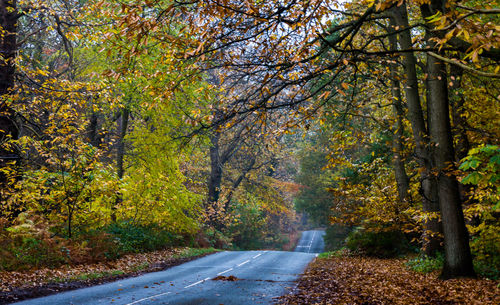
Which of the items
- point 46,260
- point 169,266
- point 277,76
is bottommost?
point 169,266

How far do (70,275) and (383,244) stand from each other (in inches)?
551

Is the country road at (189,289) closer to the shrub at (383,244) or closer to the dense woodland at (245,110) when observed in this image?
the dense woodland at (245,110)

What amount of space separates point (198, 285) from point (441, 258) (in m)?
8.27

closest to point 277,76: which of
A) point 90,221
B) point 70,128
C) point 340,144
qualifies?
point 340,144

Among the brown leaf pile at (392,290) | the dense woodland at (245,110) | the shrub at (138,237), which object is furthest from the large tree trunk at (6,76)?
the brown leaf pile at (392,290)

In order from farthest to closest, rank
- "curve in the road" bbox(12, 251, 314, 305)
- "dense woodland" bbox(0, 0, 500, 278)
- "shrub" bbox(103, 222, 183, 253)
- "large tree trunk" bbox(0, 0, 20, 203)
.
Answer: "shrub" bbox(103, 222, 183, 253), "large tree trunk" bbox(0, 0, 20, 203), "curve in the road" bbox(12, 251, 314, 305), "dense woodland" bbox(0, 0, 500, 278)

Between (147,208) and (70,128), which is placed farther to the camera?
(147,208)

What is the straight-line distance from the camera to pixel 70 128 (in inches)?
492

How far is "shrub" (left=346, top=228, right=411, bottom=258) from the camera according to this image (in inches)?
719

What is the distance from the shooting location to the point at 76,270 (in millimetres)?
12188

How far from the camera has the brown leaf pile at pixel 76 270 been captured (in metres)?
9.90

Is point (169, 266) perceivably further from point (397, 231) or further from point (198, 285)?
point (397, 231)

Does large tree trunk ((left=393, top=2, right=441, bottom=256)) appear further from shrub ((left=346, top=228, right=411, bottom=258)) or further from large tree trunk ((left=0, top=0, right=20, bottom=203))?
large tree trunk ((left=0, top=0, right=20, bottom=203))

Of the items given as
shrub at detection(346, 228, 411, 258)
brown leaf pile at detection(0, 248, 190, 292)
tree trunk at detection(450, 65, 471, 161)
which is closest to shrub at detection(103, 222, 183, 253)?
brown leaf pile at detection(0, 248, 190, 292)
